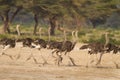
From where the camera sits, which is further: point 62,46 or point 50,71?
point 62,46

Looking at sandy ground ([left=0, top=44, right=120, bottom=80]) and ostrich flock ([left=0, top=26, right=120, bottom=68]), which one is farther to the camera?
ostrich flock ([left=0, top=26, right=120, bottom=68])

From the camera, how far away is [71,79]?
45.0ft

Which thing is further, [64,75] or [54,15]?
[54,15]

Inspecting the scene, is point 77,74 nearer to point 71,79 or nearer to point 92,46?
point 71,79

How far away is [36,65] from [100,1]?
1442 inches

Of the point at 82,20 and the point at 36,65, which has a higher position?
the point at 36,65

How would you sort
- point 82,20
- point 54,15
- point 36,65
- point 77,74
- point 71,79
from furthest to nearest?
point 82,20 → point 54,15 → point 36,65 → point 77,74 → point 71,79

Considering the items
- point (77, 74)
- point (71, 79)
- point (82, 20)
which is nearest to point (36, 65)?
point (77, 74)

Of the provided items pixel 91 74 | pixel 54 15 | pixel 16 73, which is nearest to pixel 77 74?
pixel 91 74

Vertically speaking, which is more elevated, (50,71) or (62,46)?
(62,46)

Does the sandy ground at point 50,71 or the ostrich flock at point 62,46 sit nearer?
the sandy ground at point 50,71

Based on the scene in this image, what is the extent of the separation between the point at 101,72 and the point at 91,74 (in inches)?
29.5

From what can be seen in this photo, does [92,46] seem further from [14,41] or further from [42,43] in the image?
[14,41]

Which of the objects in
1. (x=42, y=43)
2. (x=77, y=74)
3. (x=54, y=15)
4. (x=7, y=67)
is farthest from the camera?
(x=54, y=15)
